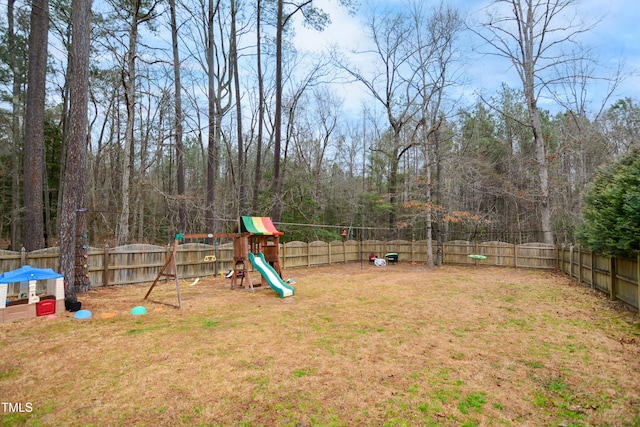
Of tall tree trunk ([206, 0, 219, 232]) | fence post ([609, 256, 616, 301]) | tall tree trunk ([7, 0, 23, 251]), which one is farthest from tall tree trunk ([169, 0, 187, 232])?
fence post ([609, 256, 616, 301])

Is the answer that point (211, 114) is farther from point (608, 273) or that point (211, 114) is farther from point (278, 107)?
point (608, 273)

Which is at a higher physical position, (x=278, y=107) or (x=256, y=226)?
(x=278, y=107)

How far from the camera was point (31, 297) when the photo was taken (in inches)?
215

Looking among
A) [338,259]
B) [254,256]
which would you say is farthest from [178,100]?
[338,259]

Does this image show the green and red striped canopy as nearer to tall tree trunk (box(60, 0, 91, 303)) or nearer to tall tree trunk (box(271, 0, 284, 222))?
tall tree trunk (box(60, 0, 91, 303))

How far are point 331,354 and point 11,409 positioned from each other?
9.44ft

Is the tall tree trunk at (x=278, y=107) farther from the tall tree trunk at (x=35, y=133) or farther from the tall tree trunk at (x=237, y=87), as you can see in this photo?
the tall tree trunk at (x=35, y=133)

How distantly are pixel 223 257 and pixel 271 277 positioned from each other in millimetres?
4211

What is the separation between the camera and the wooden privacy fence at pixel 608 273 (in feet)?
18.8

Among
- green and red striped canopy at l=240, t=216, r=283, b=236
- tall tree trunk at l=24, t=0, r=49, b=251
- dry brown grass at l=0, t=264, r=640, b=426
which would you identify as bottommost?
dry brown grass at l=0, t=264, r=640, b=426

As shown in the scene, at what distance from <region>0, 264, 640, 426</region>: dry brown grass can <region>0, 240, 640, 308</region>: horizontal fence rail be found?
1.04 meters

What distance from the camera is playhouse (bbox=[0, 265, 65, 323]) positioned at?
514cm

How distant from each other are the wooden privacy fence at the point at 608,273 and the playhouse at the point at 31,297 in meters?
9.70

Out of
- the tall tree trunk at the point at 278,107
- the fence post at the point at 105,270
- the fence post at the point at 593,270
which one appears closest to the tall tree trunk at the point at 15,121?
the fence post at the point at 105,270
